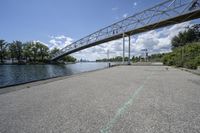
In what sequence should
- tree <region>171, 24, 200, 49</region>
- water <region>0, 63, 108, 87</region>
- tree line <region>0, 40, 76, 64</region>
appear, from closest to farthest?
1. water <region>0, 63, 108, 87</region>
2. tree <region>171, 24, 200, 49</region>
3. tree line <region>0, 40, 76, 64</region>

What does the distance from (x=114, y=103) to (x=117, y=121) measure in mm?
921

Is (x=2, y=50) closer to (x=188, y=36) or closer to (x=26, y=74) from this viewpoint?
(x=26, y=74)

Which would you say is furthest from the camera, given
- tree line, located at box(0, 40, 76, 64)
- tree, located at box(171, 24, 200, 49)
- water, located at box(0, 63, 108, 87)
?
tree line, located at box(0, 40, 76, 64)

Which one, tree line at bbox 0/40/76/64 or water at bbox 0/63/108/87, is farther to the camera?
tree line at bbox 0/40/76/64

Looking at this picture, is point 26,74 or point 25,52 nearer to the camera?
point 26,74

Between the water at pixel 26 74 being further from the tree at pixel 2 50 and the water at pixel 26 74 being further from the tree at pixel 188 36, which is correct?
the tree at pixel 188 36

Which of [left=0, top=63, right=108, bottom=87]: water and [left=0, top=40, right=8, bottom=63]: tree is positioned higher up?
[left=0, top=40, right=8, bottom=63]: tree

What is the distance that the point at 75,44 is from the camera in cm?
4681

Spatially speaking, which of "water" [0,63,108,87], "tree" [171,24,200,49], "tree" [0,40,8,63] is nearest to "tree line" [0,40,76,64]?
"tree" [0,40,8,63]

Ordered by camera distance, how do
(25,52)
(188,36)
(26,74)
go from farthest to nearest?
(25,52) < (188,36) < (26,74)

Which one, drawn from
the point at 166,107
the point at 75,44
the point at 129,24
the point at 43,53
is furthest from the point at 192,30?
the point at 43,53

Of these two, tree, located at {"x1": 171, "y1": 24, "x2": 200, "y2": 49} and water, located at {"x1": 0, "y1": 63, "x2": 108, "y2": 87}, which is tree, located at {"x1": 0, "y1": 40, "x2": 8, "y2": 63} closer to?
water, located at {"x1": 0, "y1": 63, "x2": 108, "y2": 87}

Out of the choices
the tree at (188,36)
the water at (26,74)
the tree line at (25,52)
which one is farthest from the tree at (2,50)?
the tree at (188,36)

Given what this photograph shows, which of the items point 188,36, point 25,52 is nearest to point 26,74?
point 25,52
